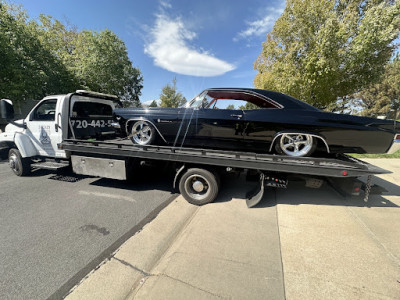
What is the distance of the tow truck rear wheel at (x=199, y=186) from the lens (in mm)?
3222

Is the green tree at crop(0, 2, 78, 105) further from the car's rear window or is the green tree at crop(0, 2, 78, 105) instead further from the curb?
the curb

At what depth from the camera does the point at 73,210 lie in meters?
3.07

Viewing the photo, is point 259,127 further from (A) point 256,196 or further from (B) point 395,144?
(B) point 395,144

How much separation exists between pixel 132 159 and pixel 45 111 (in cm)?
264

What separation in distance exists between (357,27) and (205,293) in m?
10.8

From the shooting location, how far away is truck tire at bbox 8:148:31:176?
14.6ft

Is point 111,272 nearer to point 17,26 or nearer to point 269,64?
point 269,64

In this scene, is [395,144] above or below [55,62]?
below

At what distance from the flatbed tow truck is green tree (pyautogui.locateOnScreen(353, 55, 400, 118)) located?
95.6ft

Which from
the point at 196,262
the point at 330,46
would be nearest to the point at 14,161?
the point at 196,262

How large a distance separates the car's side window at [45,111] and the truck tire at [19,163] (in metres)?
1.06

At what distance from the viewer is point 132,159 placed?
12.0 feet

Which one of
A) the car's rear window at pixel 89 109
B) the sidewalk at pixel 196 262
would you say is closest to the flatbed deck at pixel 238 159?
the car's rear window at pixel 89 109

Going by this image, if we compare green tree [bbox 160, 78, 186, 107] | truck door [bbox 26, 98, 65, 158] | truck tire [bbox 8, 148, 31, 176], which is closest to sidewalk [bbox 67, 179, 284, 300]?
truck door [bbox 26, 98, 65, 158]
